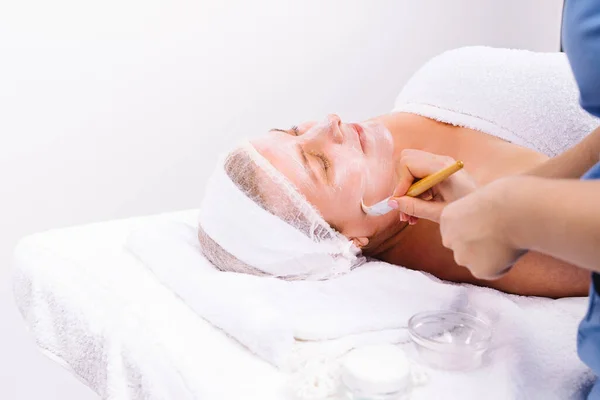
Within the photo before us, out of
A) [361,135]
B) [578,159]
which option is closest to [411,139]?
[361,135]

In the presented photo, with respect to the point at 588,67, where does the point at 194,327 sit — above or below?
below

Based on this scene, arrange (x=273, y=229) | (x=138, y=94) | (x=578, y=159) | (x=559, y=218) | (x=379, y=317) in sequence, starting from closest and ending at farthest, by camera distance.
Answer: (x=559, y=218) → (x=578, y=159) → (x=379, y=317) → (x=273, y=229) → (x=138, y=94)

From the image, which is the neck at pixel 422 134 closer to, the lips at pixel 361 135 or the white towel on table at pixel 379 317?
the lips at pixel 361 135

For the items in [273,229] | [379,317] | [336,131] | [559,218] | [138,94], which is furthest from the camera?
[138,94]

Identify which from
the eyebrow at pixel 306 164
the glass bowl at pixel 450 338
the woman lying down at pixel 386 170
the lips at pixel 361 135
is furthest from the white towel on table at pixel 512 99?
the glass bowl at pixel 450 338

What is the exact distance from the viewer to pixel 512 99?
61.1 inches

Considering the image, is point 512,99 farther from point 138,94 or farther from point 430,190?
point 138,94

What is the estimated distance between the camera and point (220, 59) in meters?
2.14

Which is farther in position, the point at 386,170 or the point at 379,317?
the point at 386,170

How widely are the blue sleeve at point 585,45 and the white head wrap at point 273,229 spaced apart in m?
0.63

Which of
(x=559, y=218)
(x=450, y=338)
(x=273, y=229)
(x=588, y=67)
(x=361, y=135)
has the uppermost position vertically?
(x=588, y=67)

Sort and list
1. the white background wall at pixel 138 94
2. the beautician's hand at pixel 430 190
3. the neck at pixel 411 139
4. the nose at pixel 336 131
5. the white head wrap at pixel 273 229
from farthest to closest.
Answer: the white background wall at pixel 138 94
the neck at pixel 411 139
the nose at pixel 336 131
the white head wrap at pixel 273 229
the beautician's hand at pixel 430 190

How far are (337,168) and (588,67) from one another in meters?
0.65

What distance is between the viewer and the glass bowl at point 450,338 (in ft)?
3.30
